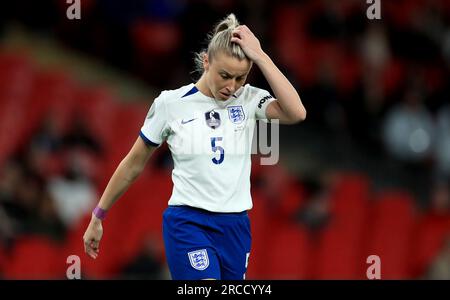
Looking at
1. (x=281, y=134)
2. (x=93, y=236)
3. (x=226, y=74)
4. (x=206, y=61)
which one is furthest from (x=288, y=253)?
(x=226, y=74)

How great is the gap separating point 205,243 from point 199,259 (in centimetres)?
9

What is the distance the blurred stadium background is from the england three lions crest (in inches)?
166

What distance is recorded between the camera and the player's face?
15.6ft

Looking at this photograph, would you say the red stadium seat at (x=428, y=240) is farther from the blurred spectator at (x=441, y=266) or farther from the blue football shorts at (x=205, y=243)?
the blue football shorts at (x=205, y=243)

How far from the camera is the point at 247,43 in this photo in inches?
189

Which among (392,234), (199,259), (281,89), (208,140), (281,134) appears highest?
(281,134)

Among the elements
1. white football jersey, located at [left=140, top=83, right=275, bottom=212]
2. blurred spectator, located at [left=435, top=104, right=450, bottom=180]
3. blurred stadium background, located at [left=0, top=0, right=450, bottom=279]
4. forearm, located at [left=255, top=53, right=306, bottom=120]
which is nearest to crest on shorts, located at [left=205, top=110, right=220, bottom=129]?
white football jersey, located at [left=140, top=83, right=275, bottom=212]

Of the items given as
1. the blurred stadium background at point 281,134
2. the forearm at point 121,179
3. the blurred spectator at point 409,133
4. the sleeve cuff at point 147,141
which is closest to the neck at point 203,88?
the sleeve cuff at point 147,141

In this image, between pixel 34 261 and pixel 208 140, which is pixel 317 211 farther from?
pixel 208 140

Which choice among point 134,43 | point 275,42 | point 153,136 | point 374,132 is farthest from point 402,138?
point 153,136

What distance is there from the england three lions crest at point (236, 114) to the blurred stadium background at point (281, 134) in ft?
13.8

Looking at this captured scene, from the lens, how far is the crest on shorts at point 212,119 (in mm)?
4949

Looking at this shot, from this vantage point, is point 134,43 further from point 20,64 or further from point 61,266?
point 61,266

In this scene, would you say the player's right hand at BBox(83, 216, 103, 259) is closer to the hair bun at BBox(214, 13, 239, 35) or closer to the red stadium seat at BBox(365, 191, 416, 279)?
the hair bun at BBox(214, 13, 239, 35)
